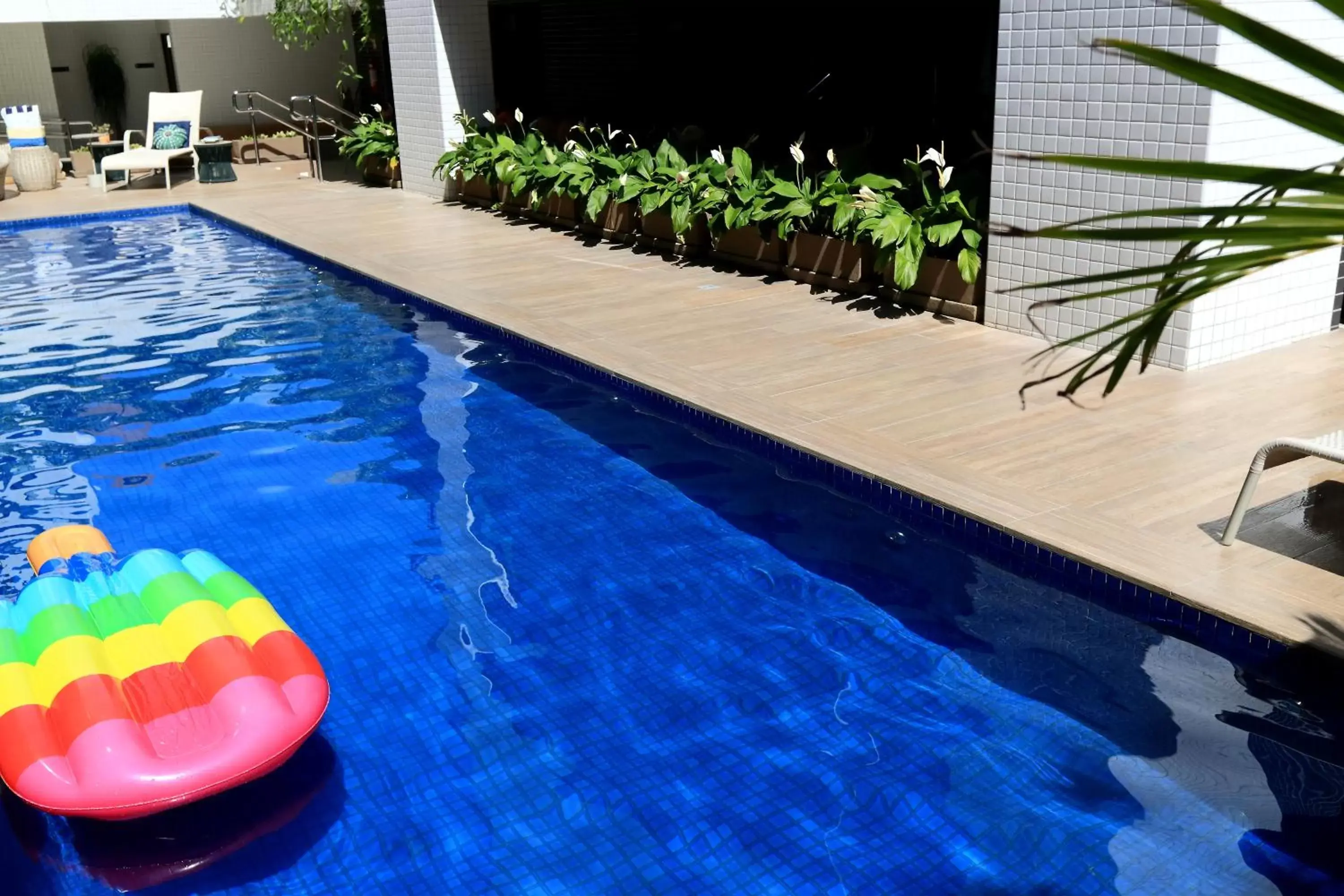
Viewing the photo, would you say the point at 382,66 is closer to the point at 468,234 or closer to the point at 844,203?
the point at 468,234

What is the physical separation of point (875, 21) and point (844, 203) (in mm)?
5787

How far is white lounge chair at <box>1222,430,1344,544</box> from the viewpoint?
3.44 m

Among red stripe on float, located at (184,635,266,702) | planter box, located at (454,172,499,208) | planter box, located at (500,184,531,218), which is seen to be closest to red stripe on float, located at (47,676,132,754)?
red stripe on float, located at (184,635,266,702)

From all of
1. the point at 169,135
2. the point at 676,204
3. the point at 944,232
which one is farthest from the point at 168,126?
the point at 944,232

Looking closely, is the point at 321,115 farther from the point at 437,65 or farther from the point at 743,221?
the point at 743,221

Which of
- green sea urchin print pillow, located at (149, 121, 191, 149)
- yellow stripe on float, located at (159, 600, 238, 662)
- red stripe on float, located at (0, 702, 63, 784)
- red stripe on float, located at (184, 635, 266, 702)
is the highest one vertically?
green sea urchin print pillow, located at (149, 121, 191, 149)

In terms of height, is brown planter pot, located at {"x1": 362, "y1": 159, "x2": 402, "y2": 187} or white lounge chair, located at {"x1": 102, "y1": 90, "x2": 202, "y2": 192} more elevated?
white lounge chair, located at {"x1": 102, "y1": 90, "x2": 202, "y2": 192}

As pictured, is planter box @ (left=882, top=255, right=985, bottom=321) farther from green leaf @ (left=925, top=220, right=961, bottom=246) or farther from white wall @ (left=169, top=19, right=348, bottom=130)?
white wall @ (left=169, top=19, right=348, bottom=130)

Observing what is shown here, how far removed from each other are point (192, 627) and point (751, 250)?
18.5 ft

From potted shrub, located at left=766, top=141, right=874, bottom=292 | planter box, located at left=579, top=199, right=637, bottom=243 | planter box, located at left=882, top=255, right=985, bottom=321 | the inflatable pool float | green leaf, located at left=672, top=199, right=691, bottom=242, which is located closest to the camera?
the inflatable pool float

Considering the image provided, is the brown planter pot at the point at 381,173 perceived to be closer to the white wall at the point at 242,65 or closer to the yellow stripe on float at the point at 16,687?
the white wall at the point at 242,65

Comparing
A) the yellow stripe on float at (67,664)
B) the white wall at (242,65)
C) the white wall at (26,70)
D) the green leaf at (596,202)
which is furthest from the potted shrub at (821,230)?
the white wall at (26,70)

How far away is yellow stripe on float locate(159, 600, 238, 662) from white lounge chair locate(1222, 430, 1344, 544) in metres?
2.95

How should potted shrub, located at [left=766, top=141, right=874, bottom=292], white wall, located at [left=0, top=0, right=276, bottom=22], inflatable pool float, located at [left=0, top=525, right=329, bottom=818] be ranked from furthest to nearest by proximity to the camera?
white wall, located at [left=0, top=0, right=276, bottom=22], potted shrub, located at [left=766, top=141, right=874, bottom=292], inflatable pool float, located at [left=0, top=525, right=329, bottom=818]
